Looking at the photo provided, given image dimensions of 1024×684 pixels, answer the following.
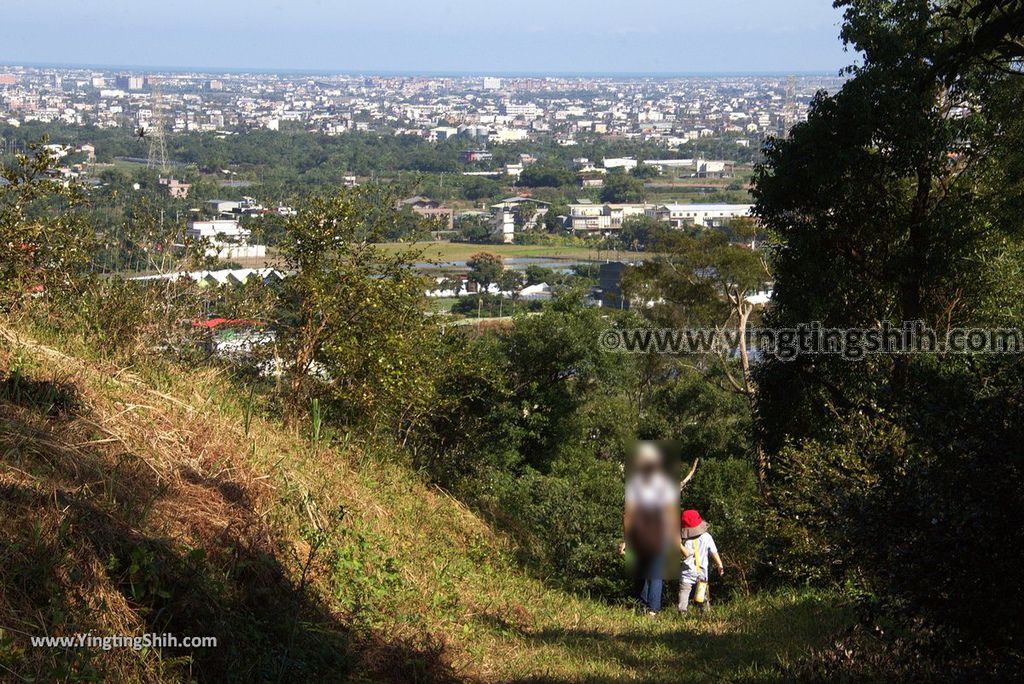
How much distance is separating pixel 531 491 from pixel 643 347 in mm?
13156

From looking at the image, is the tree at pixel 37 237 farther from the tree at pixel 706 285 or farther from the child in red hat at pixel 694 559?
the tree at pixel 706 285

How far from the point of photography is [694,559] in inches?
310

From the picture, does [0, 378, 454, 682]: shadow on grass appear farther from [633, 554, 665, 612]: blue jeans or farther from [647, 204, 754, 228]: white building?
[647, 204, 754, 228]: white building

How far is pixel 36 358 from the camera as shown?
591cm

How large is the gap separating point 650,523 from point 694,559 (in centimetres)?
70

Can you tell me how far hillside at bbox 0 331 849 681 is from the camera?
3.79 metres

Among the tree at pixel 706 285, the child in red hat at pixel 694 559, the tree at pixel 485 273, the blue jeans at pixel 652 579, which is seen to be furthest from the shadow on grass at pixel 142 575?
the tree at pixel 485 273

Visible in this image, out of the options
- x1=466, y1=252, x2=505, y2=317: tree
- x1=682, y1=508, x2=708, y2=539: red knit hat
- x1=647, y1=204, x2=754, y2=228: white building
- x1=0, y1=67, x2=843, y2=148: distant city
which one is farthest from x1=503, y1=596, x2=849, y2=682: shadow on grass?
x1=0, y1=67, x2=843, y2=148: distant city

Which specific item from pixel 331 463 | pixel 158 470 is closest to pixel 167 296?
pixel 331 463

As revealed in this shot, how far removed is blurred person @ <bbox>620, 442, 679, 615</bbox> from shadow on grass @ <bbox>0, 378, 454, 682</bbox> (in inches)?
115

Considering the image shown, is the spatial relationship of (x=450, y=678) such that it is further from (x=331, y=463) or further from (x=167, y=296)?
(x=167, y=296)

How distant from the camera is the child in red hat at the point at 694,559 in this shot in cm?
786

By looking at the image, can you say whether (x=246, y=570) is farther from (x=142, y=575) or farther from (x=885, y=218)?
(x=885, y=218)

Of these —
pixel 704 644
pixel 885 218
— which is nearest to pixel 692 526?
pixel 704 644
